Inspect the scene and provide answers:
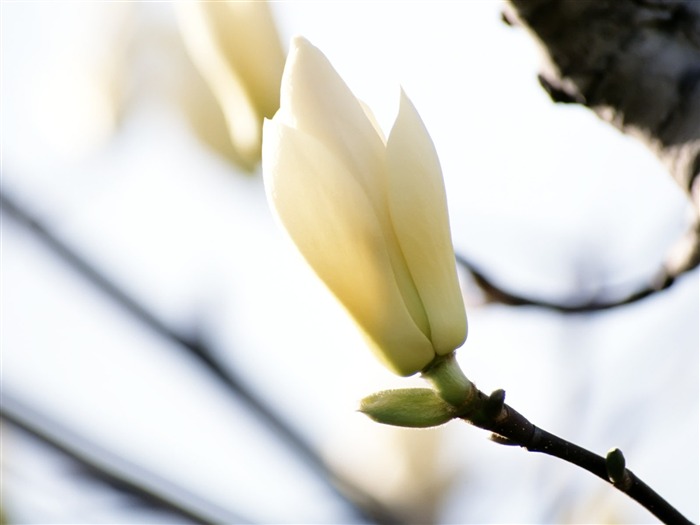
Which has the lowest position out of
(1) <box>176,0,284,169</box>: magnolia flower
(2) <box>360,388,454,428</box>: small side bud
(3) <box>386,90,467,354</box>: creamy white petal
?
(2) <box>360,388,454,428</box>: small side bud

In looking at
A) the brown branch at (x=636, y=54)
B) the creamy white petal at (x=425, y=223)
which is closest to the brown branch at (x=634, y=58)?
the brown branch at (x=636, y=54)

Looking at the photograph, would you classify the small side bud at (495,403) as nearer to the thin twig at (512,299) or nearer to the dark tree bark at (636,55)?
the dark tree bark at (636,55)

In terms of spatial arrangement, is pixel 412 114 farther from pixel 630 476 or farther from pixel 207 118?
pixel 207 118

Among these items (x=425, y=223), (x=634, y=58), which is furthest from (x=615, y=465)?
(x=634, y=58)

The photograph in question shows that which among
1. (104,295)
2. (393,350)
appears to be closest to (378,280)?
(393,350)

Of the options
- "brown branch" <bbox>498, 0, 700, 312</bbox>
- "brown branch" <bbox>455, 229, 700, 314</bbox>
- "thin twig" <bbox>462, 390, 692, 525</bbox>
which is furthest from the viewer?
"brown branch" <bbox>455, 229, 700, 314</bbox>

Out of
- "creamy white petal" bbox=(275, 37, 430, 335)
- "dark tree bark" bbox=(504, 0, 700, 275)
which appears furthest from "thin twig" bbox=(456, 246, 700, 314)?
"creamy white petal" bbox=(275, 37, 430, 335)

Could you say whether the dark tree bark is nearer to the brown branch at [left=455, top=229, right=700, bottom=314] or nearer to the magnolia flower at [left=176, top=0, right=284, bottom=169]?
the brown branch at [left=455, top=229, right=700, bottom=314]
